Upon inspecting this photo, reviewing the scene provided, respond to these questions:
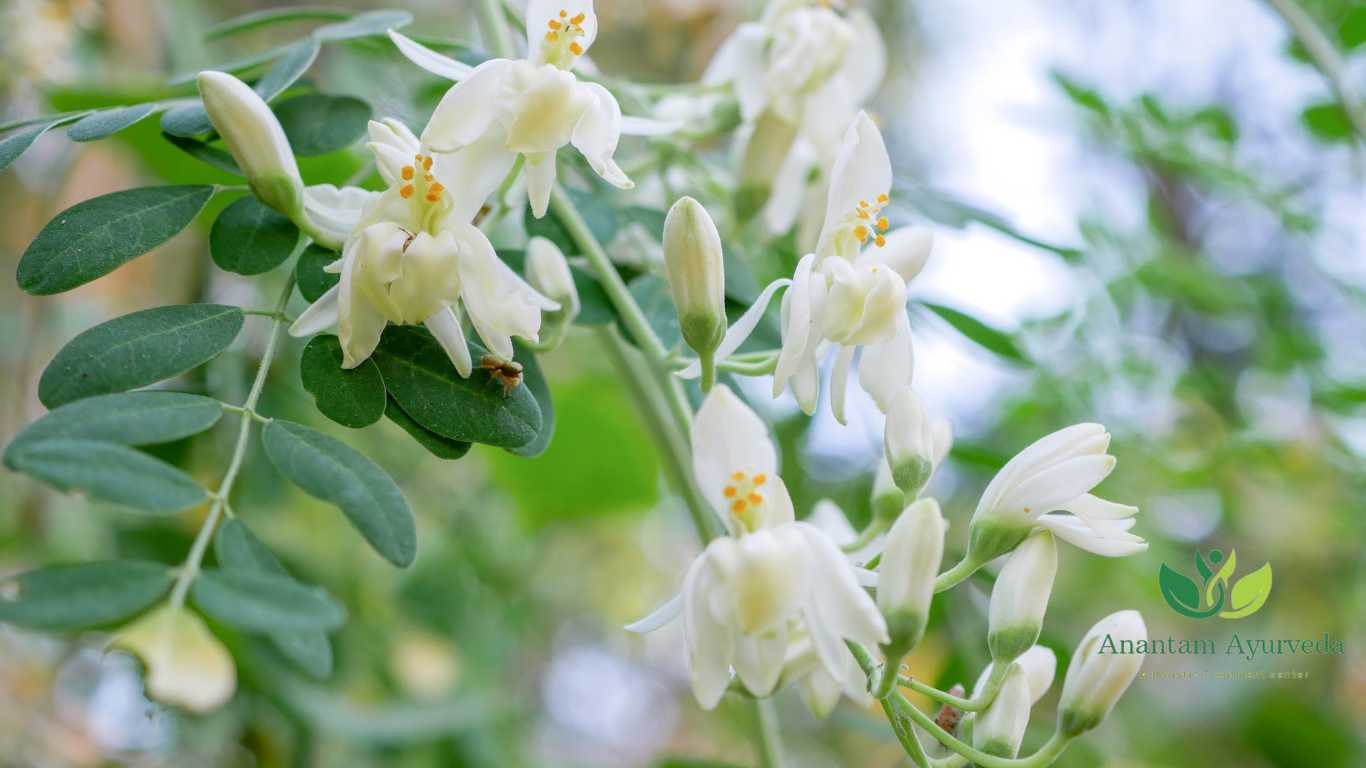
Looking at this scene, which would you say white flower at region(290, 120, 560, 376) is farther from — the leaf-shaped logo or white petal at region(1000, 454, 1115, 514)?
the leaf-shaped logo

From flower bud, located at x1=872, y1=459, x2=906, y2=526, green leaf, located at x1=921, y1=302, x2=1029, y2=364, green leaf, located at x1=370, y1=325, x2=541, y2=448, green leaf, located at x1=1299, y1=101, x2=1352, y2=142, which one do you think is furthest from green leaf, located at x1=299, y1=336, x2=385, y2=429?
green leaf, located at x1=1299, y1=101, x2=1352, y2=142

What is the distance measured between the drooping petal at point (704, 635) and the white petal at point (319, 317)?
0.16 metres

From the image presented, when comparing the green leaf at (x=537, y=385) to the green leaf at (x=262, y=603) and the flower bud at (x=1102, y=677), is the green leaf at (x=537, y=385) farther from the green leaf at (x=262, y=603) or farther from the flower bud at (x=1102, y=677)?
the flower bud at (x=1102, y=677)

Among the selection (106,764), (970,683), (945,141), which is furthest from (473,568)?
(945,141)

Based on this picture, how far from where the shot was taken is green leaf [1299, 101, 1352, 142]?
1.05 meters

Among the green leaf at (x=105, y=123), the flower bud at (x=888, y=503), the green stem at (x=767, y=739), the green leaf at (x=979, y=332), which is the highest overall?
the green leaf at (x=105, y=123)

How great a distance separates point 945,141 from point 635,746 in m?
1.28

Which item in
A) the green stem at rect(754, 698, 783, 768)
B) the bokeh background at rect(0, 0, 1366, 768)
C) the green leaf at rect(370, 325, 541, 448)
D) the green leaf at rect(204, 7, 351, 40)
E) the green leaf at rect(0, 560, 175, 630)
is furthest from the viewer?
the bokeh background at rect(0, 0, 1366, 768)

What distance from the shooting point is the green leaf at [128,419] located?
1.16 ft

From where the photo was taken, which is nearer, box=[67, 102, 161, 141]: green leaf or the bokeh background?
box=[67, 102, 161, 141]: green leaf

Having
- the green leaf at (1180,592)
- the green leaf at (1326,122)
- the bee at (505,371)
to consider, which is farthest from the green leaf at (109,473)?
the green leaf at (1326,122)

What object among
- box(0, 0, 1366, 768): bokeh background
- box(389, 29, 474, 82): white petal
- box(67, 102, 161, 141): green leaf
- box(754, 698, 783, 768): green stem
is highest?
box(389, 29, 474, 82): white petal

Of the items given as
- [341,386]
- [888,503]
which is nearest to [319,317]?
[341,386]

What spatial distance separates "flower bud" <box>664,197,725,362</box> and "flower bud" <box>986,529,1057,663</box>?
150 mm
